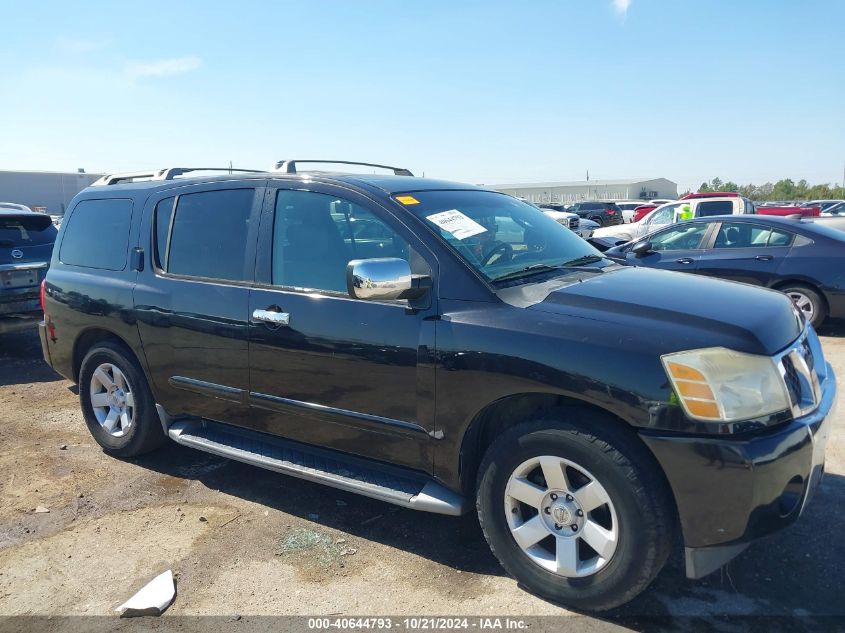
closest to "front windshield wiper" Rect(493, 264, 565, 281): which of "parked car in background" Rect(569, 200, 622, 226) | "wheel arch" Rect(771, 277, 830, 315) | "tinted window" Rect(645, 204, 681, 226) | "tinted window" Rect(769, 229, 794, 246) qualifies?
"wheel arch" Rect(771, 277, 830, 315)

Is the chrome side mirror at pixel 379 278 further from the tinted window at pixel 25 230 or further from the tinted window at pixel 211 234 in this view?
the tinted window at pixel 25 230

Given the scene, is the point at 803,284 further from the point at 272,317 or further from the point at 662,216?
the point at 662,216

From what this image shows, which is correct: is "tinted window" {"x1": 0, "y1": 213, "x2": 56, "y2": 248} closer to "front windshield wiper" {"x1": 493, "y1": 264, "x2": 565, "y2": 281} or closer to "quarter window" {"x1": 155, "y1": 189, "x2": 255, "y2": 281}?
"quarter window" {"x1": 155, "y1": 189, "x2": 255, "y2": 281}

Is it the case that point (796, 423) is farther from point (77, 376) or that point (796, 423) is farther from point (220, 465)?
point (77, 376)

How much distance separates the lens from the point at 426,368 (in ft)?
10.1

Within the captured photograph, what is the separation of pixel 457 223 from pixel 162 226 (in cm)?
207

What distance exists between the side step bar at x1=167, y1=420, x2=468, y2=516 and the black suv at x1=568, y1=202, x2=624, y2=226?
3078 centimetres

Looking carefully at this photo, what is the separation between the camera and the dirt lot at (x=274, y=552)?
9.72 feet

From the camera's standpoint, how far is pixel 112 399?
4719 mm

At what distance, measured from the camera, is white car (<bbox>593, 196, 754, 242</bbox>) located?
16328 mm

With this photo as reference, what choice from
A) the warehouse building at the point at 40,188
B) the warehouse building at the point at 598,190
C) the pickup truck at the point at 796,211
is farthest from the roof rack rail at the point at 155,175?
the warehouse building at the point at 598,190

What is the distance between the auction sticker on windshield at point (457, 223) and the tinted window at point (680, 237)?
6303mm

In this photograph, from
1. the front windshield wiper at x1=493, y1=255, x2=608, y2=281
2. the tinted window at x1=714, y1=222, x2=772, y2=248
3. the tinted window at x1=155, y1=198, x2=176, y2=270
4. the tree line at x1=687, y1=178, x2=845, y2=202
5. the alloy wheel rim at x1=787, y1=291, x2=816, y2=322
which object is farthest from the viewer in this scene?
the tree line at x1=687, y1=178, x2=845, y2=202

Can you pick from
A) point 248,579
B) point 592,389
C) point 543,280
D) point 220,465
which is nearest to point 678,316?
point 592,389
